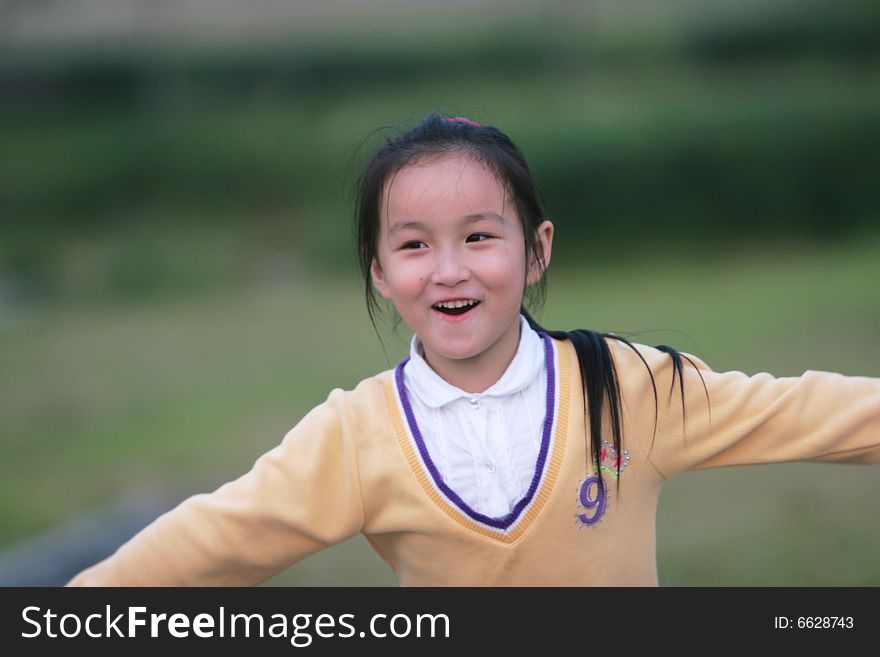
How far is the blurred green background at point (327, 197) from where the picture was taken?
321 centimetres

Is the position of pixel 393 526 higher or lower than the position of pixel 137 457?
lower

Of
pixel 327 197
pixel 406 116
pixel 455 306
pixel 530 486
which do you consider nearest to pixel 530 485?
pixel 530 486

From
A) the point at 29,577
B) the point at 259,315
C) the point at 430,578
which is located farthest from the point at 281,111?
the point at 430,578

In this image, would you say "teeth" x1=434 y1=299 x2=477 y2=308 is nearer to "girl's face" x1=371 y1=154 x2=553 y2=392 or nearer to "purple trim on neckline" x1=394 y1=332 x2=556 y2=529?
"girl's face" x1=371 y1=154 x2=553 y2=392

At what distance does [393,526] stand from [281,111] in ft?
14.2

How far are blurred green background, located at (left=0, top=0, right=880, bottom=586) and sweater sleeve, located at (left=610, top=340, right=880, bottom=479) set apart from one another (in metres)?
1.52

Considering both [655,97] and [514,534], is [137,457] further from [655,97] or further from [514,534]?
[655,97]

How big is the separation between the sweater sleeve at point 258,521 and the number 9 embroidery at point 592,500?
8.5 inches

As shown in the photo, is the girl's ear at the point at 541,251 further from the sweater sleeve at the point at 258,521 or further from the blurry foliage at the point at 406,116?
the blurry foliage at the point at 406,116

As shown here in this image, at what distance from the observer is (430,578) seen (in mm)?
1045

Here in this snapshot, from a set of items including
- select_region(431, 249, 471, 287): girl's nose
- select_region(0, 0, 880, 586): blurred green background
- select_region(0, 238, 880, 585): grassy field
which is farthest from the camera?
select_region(0, 0, 880, 586): blurred green background

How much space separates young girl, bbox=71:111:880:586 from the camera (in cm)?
99

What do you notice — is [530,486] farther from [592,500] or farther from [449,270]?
[449,270]

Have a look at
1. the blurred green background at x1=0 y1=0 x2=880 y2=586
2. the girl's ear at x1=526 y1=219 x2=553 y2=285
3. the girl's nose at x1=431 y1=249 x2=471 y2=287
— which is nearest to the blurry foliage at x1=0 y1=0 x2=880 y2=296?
the blurred green background at x1=0 y1=0 x2=880 y2=586
